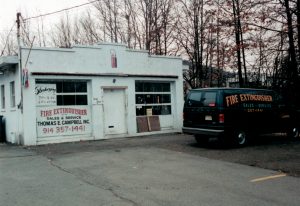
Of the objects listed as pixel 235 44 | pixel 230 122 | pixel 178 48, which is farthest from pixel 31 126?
pixel 178 48

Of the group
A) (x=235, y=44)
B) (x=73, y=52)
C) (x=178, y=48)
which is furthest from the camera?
(x=178, y=48)

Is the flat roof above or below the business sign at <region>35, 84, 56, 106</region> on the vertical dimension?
above

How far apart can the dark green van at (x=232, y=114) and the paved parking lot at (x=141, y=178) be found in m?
0.67

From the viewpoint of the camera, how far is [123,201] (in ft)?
22.8

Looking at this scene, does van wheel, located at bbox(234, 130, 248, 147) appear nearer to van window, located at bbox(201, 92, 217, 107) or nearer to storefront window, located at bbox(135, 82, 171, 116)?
van window, located at bbox(201, 92, 217, 107)

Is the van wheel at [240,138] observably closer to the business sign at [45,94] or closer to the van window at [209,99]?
the van window at [209,99]

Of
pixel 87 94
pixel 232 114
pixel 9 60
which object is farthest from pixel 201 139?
pixel 9 60

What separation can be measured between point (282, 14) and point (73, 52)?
444 inches

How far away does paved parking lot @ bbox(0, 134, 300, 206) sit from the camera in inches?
283

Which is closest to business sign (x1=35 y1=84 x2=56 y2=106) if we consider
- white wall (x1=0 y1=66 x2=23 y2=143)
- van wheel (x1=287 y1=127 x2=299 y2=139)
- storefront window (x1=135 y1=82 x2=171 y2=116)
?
white wall (x1=0 y1=66 x2=23 y2=143)

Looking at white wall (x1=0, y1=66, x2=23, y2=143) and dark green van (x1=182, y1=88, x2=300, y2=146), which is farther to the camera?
white wall (x1=0, y1=66, x2=23, y2=143)

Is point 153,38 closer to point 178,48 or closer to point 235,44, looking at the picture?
point 178,48

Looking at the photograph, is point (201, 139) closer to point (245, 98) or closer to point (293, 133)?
point (245, 98)

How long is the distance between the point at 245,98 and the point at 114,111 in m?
6.68
